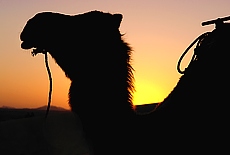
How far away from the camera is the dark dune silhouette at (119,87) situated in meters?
3.38

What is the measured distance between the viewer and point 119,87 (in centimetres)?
369

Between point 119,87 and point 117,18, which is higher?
point 117,18

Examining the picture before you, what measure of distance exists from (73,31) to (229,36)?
4.22ft

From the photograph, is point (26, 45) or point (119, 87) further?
A: point (26, 45)

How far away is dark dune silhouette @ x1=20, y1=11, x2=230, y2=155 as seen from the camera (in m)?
3.38

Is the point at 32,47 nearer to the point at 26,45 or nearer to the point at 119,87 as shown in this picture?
the point at 26,45

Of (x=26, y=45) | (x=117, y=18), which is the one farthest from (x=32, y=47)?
(x=117, y=18)

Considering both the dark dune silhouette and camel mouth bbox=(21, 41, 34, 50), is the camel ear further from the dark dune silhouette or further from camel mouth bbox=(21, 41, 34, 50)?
camel mouth bbox=(21, 41, 34, 50)

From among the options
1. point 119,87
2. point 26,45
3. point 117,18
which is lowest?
point 119,87

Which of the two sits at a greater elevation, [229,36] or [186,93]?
[229,36]

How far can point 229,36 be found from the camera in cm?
364

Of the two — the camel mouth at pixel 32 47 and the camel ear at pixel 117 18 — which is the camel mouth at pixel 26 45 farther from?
the camel ear at pixel 117 18

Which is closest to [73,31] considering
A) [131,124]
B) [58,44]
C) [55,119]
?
[58,44]

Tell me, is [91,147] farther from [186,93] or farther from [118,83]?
[186,93]
